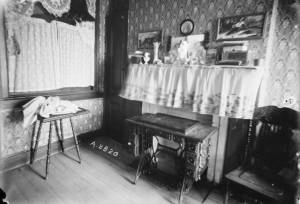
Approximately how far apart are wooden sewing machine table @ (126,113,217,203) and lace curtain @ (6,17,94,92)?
1.66 m

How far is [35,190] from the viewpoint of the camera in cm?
245

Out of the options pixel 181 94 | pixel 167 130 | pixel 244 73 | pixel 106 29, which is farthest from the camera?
pixel 106 29

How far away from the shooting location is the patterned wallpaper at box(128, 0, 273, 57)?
234cm

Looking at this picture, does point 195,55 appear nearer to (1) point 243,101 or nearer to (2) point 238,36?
(2) point 238,36

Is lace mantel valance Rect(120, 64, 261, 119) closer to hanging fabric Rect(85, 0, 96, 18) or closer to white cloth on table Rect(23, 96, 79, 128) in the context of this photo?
white cloth on table Rect(23, 96, 79, 128)

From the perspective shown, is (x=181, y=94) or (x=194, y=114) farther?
(x=194, y=114)

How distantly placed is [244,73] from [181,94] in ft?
2.66

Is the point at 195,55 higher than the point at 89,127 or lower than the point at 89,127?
higher

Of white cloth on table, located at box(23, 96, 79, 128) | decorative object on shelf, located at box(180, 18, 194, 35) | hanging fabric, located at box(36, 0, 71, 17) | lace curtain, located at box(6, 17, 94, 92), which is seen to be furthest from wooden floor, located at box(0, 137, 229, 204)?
hanging fabric, located at box(36, 0, 71, 17)

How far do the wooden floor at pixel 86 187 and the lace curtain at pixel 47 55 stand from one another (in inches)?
49.4

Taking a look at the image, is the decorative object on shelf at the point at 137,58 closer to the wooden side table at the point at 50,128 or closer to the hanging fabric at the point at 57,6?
the wooden side table at the point at 50,128

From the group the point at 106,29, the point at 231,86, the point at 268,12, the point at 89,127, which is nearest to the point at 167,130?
the point at 231,86

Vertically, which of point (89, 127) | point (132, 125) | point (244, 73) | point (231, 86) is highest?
point (244, 73)

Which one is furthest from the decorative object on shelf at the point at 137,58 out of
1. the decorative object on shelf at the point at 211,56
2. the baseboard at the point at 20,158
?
the baseboard at the point at 20,158
